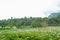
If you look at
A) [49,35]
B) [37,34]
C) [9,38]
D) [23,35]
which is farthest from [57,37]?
[9,38]

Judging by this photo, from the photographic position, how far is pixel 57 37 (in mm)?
4918

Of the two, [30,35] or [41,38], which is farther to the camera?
[30,35]

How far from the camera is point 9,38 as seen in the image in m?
5.37

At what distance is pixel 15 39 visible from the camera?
17.5 feet

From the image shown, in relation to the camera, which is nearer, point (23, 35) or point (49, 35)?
point (49, 35)

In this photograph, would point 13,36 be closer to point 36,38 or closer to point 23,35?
point 23,35

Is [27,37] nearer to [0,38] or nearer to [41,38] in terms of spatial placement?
[41,38]

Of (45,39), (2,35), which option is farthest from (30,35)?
(2,35)

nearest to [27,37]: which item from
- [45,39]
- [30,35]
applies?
[30,35]

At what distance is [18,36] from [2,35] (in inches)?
18.1

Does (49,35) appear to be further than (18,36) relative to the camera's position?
No

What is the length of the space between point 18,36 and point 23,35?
0.18 meters

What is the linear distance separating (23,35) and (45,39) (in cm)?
71

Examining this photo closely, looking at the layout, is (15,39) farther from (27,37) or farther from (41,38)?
(41,38)
